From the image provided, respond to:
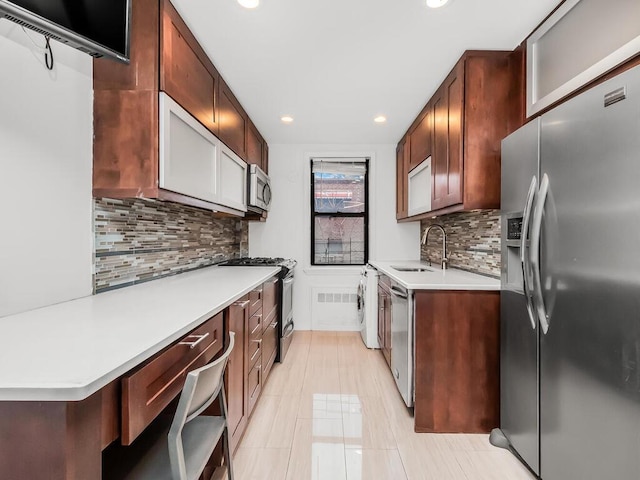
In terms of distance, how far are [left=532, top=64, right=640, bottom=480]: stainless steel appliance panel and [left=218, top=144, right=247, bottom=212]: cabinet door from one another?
196cm

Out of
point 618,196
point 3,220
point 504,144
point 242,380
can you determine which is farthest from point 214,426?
point 504,144

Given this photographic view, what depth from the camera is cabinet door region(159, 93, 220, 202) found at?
5.28 feet

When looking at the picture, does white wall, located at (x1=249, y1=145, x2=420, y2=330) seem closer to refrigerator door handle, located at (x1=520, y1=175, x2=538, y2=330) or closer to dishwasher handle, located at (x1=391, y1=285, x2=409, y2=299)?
dishwasher handle, located at (x1=391, y1=285, x2=409, y2=299)

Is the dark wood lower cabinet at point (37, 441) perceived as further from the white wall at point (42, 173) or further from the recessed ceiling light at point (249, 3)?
the recessed ceiling light at point (249, 3)

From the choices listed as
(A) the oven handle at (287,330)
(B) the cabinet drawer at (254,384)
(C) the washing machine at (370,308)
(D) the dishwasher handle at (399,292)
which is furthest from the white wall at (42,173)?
(C) the washing machine at (370,308)

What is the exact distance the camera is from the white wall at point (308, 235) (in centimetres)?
417

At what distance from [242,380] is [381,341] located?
1.75 meters

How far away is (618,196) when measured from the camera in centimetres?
108

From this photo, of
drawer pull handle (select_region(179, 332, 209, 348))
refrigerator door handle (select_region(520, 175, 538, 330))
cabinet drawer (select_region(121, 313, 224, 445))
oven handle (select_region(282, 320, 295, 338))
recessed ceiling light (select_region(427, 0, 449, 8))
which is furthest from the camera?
oven handle (select_region(282, 320, 295, 338))

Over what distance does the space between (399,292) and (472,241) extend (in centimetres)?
91

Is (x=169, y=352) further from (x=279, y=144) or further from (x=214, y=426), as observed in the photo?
(x=279, y=144)

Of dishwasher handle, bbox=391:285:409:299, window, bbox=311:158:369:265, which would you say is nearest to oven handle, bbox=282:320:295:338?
window, bbox=311:158:369:265

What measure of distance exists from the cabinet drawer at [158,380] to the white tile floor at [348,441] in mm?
842

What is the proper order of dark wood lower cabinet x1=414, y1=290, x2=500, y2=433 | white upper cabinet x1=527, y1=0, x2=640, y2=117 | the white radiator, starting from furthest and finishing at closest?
the white radiator
dark wood lower cabinet x1=414, y1=290, x2=500, y2=433
white upper cabinet x1=527, y1=0, x2=640, y2=117
